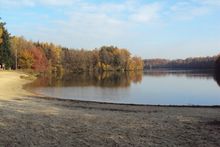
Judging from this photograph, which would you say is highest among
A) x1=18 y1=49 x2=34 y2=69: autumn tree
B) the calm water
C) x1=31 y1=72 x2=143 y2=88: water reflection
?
x1=18 y1=49 x2=34 y2=69: autumn tree

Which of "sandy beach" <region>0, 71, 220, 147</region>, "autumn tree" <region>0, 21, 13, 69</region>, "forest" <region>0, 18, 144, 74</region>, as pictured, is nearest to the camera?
"sandy beach" <region>0, 71, 220, 147</region>

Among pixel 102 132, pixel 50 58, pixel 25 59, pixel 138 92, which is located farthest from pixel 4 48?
pixel 102 132

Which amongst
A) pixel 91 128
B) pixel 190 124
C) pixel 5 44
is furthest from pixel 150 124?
pixel 5 44

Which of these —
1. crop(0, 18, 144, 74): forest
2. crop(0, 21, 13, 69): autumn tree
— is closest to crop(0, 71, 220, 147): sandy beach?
→ crop(0, 18, 144, 74): forest

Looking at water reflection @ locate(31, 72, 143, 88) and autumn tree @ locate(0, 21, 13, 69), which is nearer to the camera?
water reflection @ locate(31, 72, 143, 88)

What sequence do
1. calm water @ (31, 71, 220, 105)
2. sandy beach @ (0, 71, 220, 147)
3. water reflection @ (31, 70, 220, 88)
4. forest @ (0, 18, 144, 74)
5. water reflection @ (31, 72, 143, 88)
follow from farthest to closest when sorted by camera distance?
forest @ (0, 18, 144, 74) → water reflection @ (31, 70, 220, 88) → water reflection @ (31, 72, 143, 88) → calm water @ (31, 71, 220, 105) → sandy beach @ (0, 71, 220, 147)

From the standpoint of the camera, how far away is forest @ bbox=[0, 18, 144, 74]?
91688mm

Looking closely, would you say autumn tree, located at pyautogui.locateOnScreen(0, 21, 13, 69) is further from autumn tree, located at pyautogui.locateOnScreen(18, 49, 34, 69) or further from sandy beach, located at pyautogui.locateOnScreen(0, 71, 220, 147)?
sandy beach, located at pyautogui.locateOnScreen(0, 71, 220, 147)

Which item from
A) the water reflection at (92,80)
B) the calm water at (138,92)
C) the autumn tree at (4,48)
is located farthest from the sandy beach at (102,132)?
the autumn tree at (4,48)

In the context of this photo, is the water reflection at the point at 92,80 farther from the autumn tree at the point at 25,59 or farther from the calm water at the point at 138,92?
the autumn tree at the point at 25,59

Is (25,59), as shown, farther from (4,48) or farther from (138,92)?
(138,92)

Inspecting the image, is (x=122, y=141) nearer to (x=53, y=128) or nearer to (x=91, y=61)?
(x=53, y=128)

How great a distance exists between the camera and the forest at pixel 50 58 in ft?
301

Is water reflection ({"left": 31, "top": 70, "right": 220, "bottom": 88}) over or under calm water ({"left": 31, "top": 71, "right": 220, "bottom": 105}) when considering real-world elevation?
over
